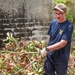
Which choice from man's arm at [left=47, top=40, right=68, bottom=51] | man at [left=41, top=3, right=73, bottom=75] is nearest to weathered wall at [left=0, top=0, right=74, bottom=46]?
man at [left=41, top=3, right=73, bottom=75]

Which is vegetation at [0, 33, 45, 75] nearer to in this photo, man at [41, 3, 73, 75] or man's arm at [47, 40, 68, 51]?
man at [41, 3, 73, 75]

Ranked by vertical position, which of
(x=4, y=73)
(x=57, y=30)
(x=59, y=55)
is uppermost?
(x=57, y=30)

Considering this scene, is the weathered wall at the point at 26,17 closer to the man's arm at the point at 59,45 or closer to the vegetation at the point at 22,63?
the vegetation at the point at 22,63

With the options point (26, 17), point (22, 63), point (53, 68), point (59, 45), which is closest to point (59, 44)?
point (59, 45)

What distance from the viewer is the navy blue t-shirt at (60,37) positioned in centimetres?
441

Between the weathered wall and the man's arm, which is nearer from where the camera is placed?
the man's arm

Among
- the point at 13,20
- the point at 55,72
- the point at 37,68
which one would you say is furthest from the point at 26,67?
the point at 13,20

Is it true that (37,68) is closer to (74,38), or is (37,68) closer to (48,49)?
(48,49)

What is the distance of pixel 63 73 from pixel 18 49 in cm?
192

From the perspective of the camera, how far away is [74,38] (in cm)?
817

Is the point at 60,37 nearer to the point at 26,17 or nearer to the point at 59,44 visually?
the point at 59,44

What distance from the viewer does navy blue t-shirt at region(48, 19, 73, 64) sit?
4406 millimetres

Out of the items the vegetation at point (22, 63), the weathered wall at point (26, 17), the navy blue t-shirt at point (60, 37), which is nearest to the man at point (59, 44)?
the navy blue t-shirt at point (60, 37)

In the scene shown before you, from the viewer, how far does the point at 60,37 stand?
4.48m
